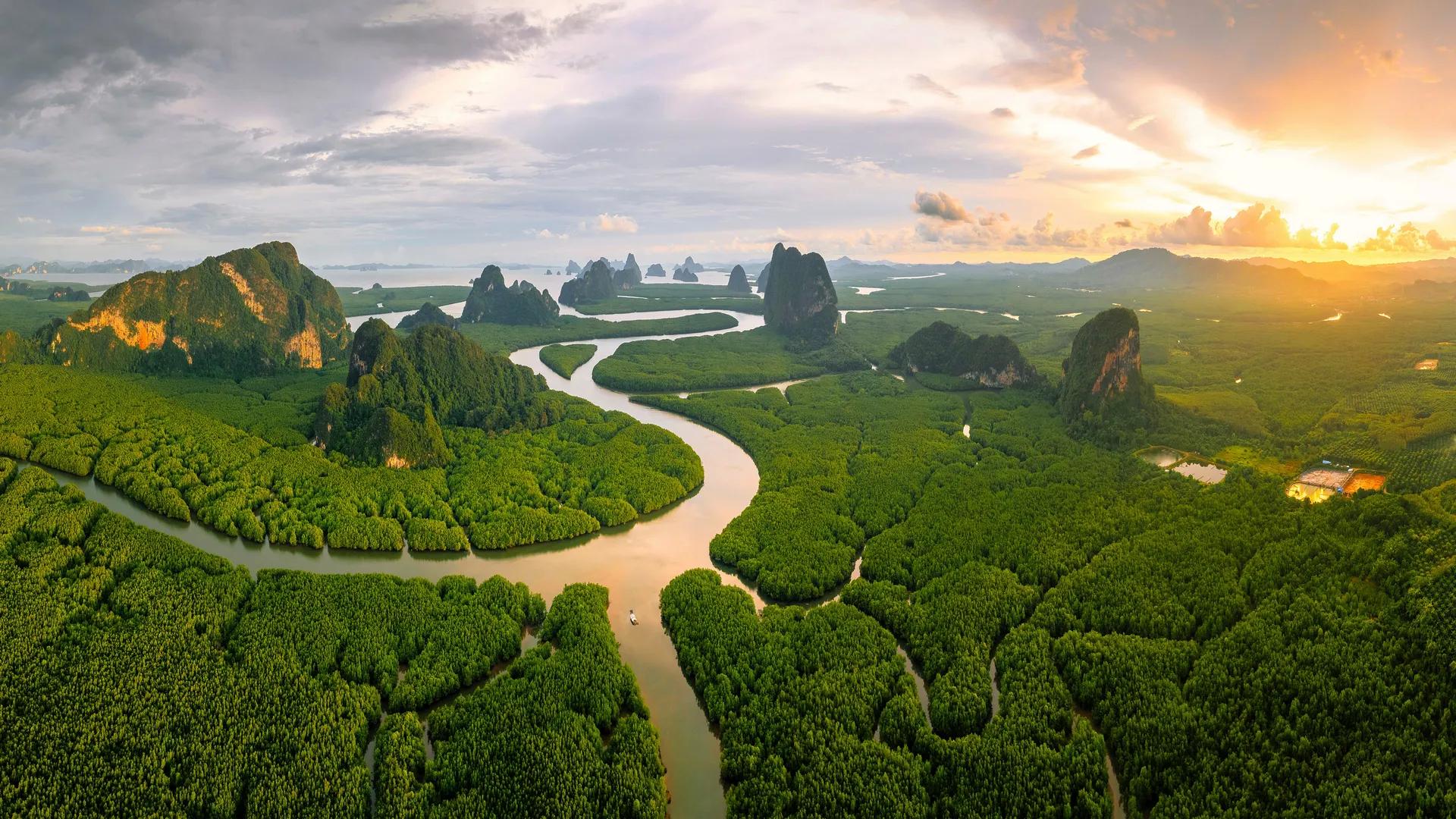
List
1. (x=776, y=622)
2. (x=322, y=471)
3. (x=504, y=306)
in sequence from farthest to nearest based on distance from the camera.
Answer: (x=504, y=306) < (x=322, y=471) < (x=776, y=622)

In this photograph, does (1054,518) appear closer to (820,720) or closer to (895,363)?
(820,720)

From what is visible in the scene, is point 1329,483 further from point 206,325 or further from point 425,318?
point 425,318

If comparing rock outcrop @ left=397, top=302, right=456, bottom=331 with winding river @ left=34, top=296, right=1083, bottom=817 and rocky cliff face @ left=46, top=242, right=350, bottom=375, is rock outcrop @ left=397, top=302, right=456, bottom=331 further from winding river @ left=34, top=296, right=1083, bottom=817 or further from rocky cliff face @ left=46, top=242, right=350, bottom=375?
winding river @ left=34, top=296, right=1083, bottom=817

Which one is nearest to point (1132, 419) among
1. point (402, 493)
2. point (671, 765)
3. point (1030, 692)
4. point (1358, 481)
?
point (1358, 481)

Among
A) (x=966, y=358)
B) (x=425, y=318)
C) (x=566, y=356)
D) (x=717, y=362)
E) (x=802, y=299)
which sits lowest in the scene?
(x=717, y=362)

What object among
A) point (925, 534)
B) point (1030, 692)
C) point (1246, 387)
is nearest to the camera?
point (1030, 692)

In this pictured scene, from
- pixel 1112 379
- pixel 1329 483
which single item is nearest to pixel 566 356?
pixel 1112 379

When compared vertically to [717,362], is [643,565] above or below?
below
